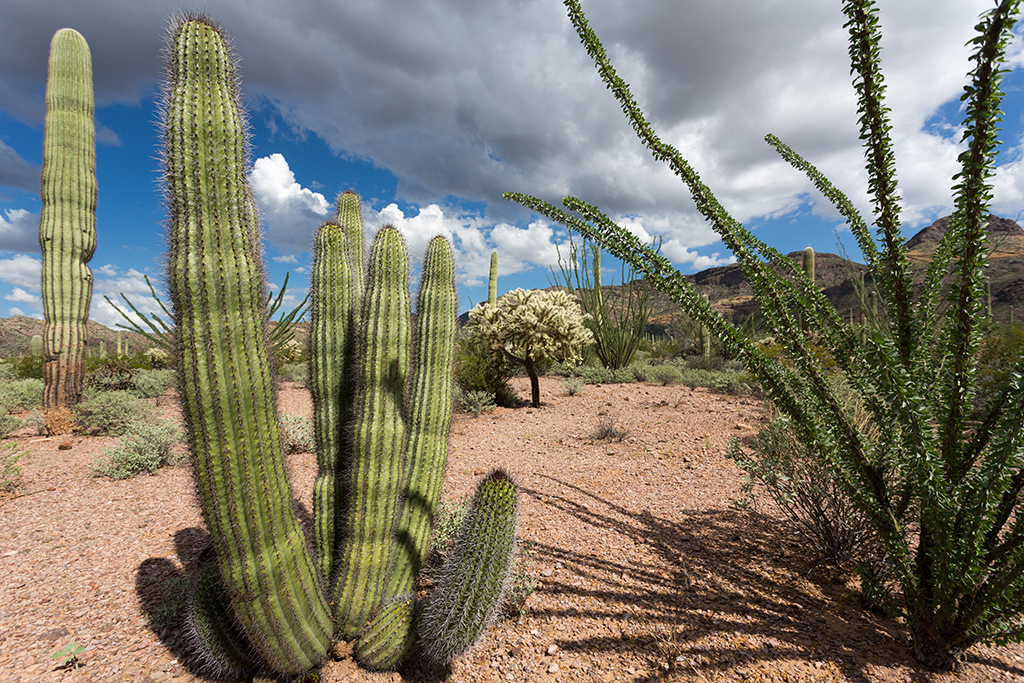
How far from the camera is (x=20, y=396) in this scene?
25.8ft

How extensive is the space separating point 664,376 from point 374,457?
955 cm

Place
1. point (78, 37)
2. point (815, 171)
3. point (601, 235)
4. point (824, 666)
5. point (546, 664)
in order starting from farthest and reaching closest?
point (78, 37), point (815, 171), point (601, 235), point (546, 664), point (824, 666)

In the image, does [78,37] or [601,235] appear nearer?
[601,235]

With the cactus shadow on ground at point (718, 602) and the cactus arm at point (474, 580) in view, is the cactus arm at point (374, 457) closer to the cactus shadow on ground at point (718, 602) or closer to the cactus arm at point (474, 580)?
the cactus arm at point (474, 580)

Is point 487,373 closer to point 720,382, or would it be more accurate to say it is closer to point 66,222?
point 720,382

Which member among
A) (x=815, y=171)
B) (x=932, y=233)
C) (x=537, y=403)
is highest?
(x=932, y=233)

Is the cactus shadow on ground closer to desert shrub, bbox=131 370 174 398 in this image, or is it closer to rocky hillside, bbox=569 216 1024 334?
desert shrub, bbox=131 370 174 398

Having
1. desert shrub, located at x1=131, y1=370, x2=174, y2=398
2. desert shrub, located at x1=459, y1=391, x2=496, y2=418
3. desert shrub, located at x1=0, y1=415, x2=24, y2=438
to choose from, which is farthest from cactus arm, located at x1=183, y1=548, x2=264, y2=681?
desert shrub, located at x1=131, y1=370, x2=174, y2=398


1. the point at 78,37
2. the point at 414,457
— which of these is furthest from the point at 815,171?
the point at 78,37

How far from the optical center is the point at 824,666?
208 cm

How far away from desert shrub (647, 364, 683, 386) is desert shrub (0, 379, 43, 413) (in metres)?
12.1

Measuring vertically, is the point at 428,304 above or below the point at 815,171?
below

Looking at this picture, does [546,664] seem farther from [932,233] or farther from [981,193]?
[932,233]

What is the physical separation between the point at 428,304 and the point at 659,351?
17.6 meters
